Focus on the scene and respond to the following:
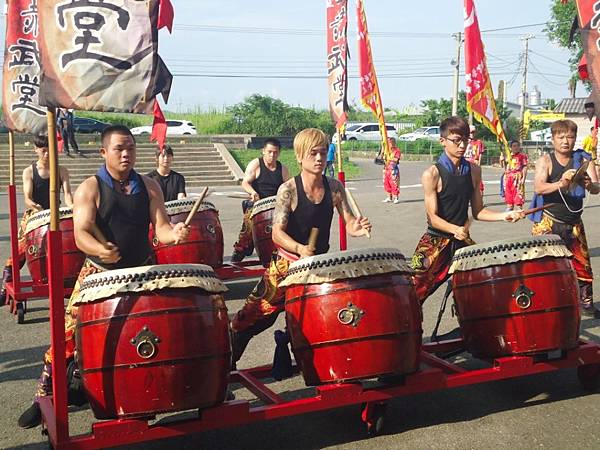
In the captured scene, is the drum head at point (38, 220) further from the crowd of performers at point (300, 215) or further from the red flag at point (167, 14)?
the crowd of performers at point (300, 215)

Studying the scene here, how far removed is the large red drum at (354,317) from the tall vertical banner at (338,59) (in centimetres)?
414

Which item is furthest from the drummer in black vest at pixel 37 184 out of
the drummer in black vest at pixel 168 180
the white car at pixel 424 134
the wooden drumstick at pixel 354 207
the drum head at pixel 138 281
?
the white car at pixel 424 134

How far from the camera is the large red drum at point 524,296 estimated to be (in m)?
4.57

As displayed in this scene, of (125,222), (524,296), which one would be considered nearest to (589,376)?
(524,296)

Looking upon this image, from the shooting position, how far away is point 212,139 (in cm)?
3453

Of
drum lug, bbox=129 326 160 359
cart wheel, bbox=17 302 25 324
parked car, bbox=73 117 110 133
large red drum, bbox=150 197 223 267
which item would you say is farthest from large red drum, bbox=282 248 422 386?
parked car, bbox=73 117 110 133

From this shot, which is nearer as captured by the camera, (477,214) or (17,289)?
(477,214)

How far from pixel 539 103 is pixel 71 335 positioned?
73.8 metres

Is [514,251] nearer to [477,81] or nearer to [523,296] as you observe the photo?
[523,296]

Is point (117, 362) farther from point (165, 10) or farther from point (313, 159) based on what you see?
point (165, 10)

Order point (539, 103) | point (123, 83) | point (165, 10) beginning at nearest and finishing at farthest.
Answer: point (123, 83), point (165, 10), point (539, 103)

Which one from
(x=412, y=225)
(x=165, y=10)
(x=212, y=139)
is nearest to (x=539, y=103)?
(x=212, y=139)

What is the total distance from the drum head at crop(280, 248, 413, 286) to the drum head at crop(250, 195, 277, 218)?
377 centimetres

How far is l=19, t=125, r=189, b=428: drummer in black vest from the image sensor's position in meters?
4.27
